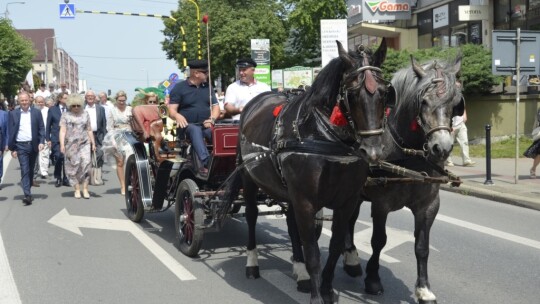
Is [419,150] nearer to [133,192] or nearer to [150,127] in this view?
[150,127]

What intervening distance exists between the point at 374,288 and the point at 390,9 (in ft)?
87.3

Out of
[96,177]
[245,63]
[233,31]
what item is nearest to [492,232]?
[245,63]

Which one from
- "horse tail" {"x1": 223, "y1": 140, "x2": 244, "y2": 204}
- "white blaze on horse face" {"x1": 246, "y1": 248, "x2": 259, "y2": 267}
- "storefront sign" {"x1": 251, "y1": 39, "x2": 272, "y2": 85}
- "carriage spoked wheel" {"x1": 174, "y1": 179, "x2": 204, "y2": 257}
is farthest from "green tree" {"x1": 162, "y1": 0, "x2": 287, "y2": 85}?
"white blaze on horse face" {"x1": 246, "y1": 248, "x2": 259, "y2": 267}

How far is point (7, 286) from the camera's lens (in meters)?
6.17

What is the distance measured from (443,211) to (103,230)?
5282mm

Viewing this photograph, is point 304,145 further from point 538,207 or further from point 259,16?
point 259,16

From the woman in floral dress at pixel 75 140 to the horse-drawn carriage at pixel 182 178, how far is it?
217cm

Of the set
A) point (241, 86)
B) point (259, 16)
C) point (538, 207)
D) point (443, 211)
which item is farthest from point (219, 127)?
point (259, 16)

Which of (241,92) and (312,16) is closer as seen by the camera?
(241,92)

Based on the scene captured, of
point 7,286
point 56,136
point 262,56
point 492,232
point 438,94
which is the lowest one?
point 492,232

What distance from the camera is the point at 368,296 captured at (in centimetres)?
566

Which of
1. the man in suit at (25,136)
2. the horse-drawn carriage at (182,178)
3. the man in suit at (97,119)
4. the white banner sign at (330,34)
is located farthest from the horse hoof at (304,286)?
the white banner sign at (330,34)

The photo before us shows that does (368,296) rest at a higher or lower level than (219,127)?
lower

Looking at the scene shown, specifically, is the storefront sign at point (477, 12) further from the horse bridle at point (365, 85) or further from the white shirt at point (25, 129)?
the horse bridle at point (365, 85)
